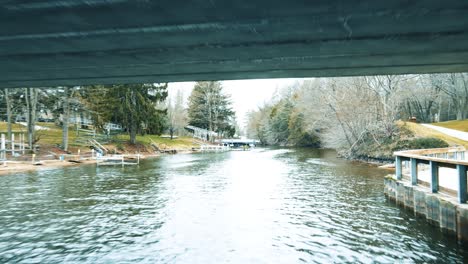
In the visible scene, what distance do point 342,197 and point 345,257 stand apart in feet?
26.7

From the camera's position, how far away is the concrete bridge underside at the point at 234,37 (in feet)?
17.6

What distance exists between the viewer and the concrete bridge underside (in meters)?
5.35

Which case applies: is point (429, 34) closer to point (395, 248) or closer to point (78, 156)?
point (395, 248)

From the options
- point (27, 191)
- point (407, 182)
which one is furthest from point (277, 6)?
point (27, 191)

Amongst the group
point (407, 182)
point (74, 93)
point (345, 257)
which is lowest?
point (345, 257)

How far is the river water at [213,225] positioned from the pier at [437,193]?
1.34ft

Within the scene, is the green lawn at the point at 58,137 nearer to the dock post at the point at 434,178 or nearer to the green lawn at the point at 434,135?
the green lawn at the point at 434,135

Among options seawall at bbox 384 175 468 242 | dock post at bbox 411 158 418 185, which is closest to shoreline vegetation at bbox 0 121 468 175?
seawall at bbox 384 175 468 242

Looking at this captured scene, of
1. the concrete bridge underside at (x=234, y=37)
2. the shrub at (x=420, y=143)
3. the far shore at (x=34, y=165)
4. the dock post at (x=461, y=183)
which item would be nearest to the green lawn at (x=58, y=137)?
the far shore at (x=34, y=165)

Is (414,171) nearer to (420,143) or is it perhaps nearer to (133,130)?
(420,143)

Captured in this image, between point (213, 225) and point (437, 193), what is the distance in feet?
25.0

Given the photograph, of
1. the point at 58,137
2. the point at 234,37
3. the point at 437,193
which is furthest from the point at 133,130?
the point at 234,37

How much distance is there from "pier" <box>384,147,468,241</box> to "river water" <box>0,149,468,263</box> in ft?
1.34

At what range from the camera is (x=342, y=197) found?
16641mm
